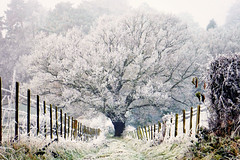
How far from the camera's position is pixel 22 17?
3359cm

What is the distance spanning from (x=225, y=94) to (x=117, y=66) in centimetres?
1071

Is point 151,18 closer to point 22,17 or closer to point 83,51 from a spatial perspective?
point 83,51

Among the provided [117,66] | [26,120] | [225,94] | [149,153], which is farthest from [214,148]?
[117,66]

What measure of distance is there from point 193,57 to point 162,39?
2.41 meters

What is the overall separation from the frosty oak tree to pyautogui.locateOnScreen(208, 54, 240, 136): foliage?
906 centimetres

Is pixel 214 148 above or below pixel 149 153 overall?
above

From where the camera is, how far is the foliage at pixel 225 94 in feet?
9.71

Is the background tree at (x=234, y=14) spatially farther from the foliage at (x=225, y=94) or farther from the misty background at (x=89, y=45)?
the foliage at (x=225, y=94)

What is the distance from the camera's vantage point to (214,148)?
2789mm

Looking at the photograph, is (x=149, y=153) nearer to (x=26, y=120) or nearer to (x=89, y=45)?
(x=26, y=120)

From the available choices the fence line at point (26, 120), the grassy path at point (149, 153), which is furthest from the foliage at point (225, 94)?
the fence line at point (26, 120)

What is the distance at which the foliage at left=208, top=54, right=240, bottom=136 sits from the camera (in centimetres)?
296

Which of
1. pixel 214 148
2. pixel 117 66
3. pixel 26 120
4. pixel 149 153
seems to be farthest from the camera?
pixel 117 66

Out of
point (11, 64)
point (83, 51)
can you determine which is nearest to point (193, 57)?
point (83, 51)
